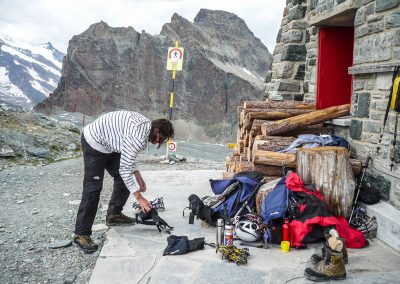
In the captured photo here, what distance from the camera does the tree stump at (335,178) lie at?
219 inches

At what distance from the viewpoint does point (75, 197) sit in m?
8.27

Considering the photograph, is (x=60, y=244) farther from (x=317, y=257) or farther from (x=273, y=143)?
(x=273, y=143)

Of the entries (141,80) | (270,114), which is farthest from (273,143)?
(141,80)

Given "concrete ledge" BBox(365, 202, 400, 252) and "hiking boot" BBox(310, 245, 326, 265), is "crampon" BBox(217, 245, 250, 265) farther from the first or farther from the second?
"concrete ledge" BBox(365, 202, 400, 252)

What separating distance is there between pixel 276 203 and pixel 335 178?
91 centimetres

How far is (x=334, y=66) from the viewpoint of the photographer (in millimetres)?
8164

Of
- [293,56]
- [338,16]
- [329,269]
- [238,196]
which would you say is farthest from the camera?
[293,56]

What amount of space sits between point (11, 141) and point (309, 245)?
1127 centimetres

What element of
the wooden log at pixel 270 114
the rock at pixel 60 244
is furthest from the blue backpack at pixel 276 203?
the rock at pixel 60 244

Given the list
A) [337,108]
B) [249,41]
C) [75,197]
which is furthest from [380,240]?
[249,41]

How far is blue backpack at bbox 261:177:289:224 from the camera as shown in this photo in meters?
5.17

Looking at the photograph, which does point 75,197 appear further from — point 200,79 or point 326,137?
point 200,79

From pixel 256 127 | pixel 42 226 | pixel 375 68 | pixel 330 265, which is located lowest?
pixel 42 226

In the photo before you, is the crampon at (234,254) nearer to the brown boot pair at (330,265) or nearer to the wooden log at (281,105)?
the brown boot pair at (330,265)
